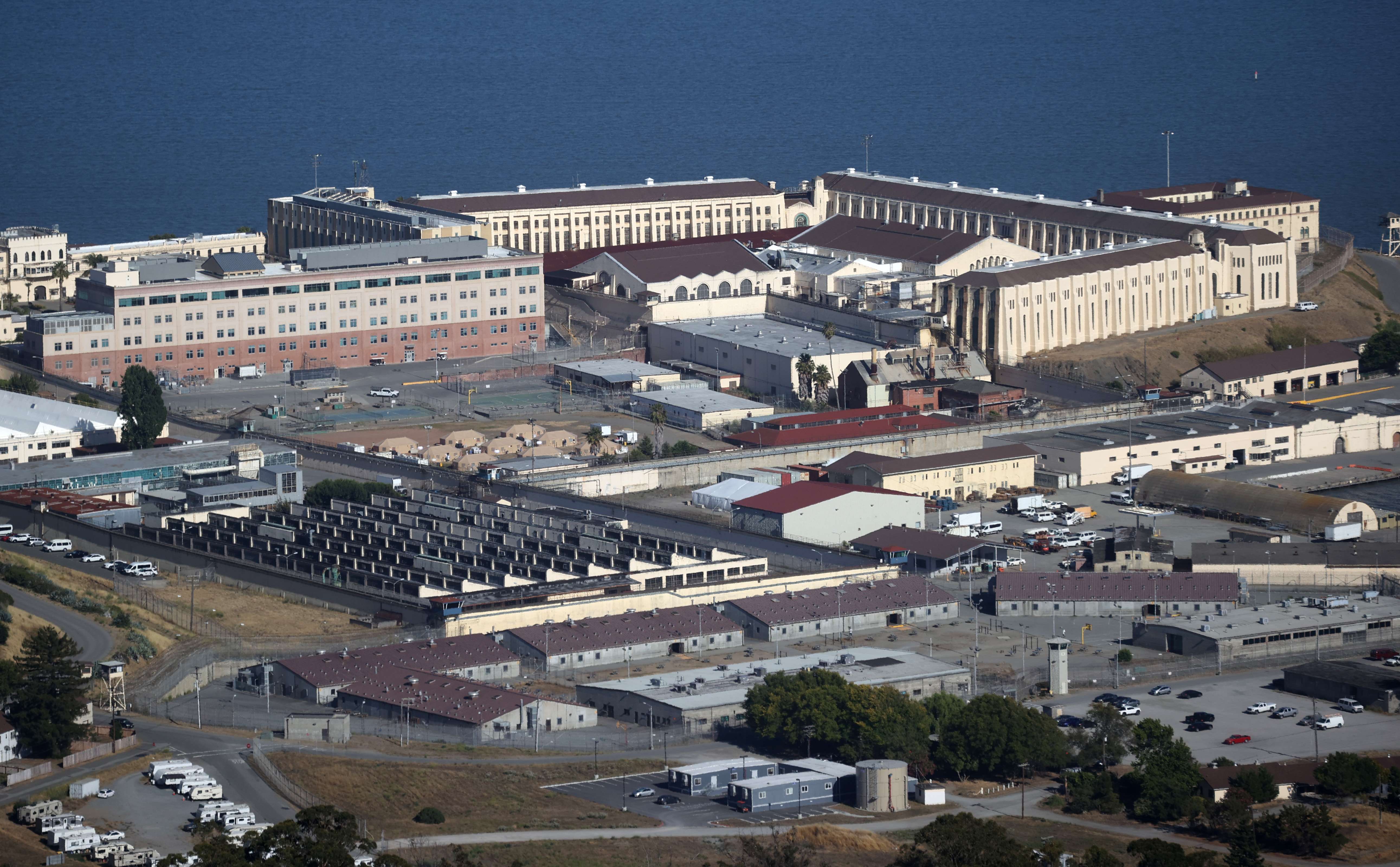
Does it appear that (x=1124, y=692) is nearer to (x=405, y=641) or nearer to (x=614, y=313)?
(x=405, y=641)

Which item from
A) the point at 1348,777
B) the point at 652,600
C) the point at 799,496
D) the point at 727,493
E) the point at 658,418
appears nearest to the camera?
the point at 1348,777

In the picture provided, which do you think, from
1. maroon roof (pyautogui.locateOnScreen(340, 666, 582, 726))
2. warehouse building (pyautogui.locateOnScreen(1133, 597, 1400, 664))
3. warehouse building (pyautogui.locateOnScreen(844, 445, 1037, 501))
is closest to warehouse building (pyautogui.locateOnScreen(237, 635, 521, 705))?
maroon roof (pyautogui.locateOnScreen(340, 666, 582, 726))

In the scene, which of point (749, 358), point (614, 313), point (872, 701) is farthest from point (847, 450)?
point (872, 701)

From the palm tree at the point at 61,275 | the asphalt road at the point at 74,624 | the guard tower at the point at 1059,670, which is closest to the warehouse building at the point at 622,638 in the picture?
the guard tower at the point at 1059,670

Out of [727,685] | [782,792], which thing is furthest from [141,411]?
[782,792]

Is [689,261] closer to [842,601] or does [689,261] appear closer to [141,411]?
[141,411]

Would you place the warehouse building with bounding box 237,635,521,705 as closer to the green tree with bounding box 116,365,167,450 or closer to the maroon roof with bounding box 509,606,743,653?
the maroon roof with bounding box 509,606,743,653
